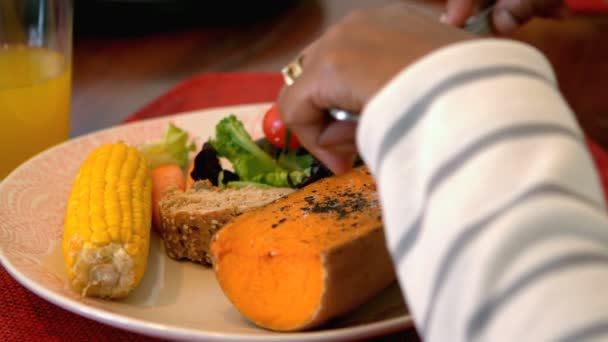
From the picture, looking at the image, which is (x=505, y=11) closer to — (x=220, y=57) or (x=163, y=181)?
(x=163, y=181)

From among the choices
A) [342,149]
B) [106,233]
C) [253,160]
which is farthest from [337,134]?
[253,160]

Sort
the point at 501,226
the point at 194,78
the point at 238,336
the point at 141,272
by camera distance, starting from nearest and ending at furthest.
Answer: the point at 501,226
the point at 238,336
the point at 141,272
the point at 194,78

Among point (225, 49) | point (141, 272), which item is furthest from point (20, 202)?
point (225, 49)

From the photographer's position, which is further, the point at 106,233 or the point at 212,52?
the point at 212,52

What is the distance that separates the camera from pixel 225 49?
173 centimetres

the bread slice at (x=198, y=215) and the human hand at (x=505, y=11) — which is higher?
the human hand at (x=505, y=11)

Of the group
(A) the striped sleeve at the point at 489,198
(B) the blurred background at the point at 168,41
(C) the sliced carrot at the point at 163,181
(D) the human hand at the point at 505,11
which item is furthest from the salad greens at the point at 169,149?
(A) the striped sleeve at the point at 489,198

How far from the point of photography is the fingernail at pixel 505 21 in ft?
3.68

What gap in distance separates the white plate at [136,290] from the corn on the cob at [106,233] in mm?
23

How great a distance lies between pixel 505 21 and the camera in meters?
1.12

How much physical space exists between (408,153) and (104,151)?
668 mm

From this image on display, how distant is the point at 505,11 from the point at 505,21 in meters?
0.02

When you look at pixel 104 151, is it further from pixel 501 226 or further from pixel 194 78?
pixel 501 226

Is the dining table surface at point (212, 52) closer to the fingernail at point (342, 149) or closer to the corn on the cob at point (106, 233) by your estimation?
the corn on the cob at point (106, 233)
